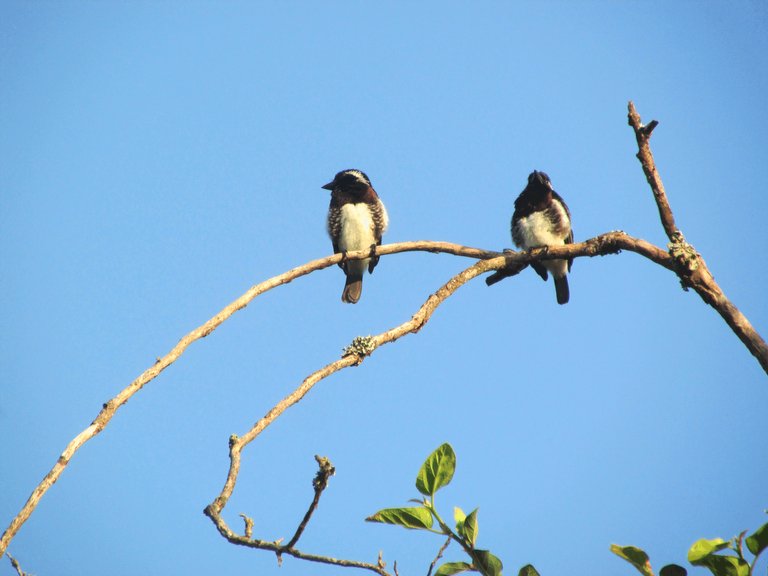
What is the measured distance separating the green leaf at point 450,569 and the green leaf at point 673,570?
0.53 m

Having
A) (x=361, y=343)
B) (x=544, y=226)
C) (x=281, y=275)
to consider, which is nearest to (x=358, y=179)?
(x=544, y=226)

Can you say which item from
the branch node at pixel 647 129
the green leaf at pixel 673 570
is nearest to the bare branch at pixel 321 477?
the green leaf at pixel 673 570

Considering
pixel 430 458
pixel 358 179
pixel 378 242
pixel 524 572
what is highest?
pixel 358 179

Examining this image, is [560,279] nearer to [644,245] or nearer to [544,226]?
[544,226]

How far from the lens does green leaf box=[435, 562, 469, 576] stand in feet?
5.09

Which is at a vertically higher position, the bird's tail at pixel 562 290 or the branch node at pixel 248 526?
the bird's tail at pixel 562 290

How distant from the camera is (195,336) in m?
2.35

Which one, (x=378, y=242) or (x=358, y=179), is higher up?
(x=358, y=179)

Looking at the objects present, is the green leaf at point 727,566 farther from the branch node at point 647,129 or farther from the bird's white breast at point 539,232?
the bird's white breast at point 539,232

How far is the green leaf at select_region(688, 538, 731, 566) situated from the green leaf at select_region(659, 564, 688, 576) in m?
0.04

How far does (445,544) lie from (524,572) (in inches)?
9.4

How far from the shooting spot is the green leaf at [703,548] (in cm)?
143

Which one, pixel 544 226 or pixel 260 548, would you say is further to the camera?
pixel 544 226

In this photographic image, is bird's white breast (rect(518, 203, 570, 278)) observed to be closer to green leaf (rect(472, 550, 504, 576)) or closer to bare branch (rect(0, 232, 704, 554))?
bare branch (rect(0, 232, 704, 554))
